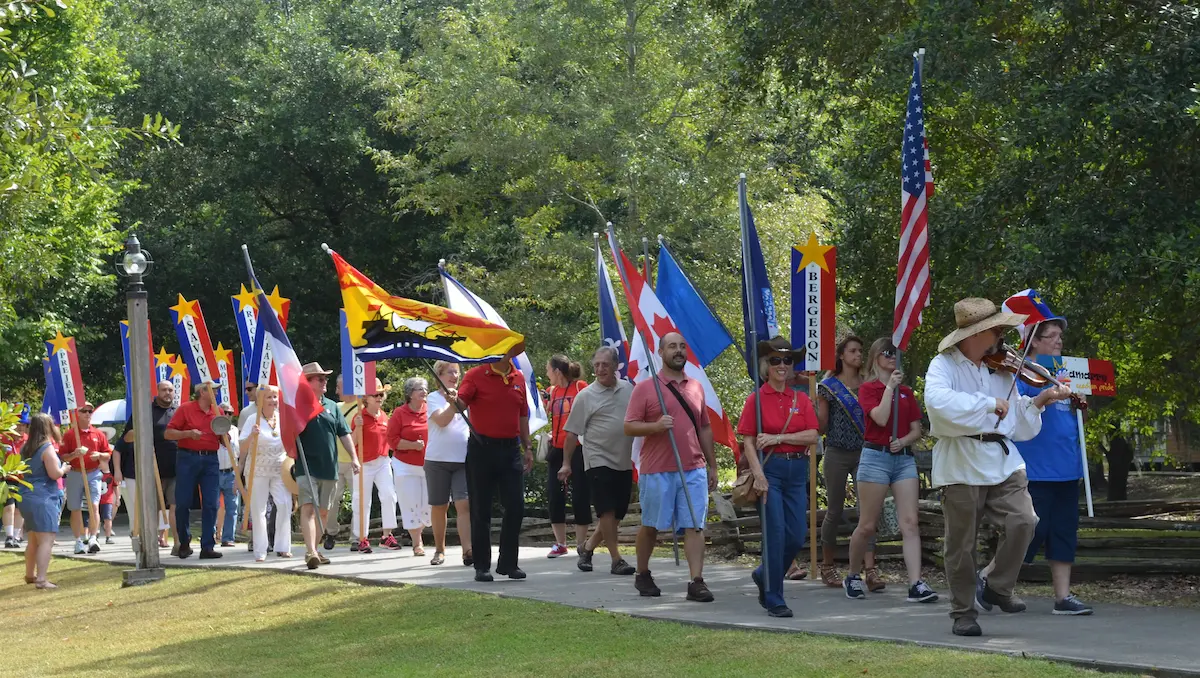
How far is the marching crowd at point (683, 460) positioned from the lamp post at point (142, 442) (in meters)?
1.01

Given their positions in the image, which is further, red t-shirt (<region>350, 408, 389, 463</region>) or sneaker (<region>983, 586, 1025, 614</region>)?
red t-shirt (<region>350, 408, 389, 463</region>)

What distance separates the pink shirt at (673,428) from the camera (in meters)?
10.9

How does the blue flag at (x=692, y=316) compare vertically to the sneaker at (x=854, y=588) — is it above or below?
above

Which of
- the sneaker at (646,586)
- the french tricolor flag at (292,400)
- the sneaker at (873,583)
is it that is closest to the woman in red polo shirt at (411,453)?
the french tricolor flag at (292,400)

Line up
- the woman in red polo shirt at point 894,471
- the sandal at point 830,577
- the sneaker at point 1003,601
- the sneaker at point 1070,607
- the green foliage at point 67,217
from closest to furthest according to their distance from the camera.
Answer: the sneaker at point 1070,607, the sneaker at point 1003,601, the woman in red polo shirt at point 894,471, the sandal at point 830,577, the green foliage at point 67,217

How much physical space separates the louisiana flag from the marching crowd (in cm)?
21

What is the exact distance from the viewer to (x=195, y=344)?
717 inches

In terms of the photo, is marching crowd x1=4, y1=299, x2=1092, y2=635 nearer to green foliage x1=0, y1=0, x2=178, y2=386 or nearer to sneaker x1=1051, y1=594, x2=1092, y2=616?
sneaker x1=1051, y1=594, x2=1092, y2=616

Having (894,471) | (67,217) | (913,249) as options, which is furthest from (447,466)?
(67,217)

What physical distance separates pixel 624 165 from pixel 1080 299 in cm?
1442

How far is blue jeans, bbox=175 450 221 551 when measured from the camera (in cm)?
1659

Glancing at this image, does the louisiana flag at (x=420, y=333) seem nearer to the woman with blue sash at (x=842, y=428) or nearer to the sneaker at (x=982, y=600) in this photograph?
the woman with blue sash at (x=842, y=428)

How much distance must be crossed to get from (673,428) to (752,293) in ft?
4.14

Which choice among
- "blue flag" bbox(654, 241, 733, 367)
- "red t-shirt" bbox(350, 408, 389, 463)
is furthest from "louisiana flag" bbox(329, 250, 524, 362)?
"red t-shirt" bbox(350, 408, 389, 463)
